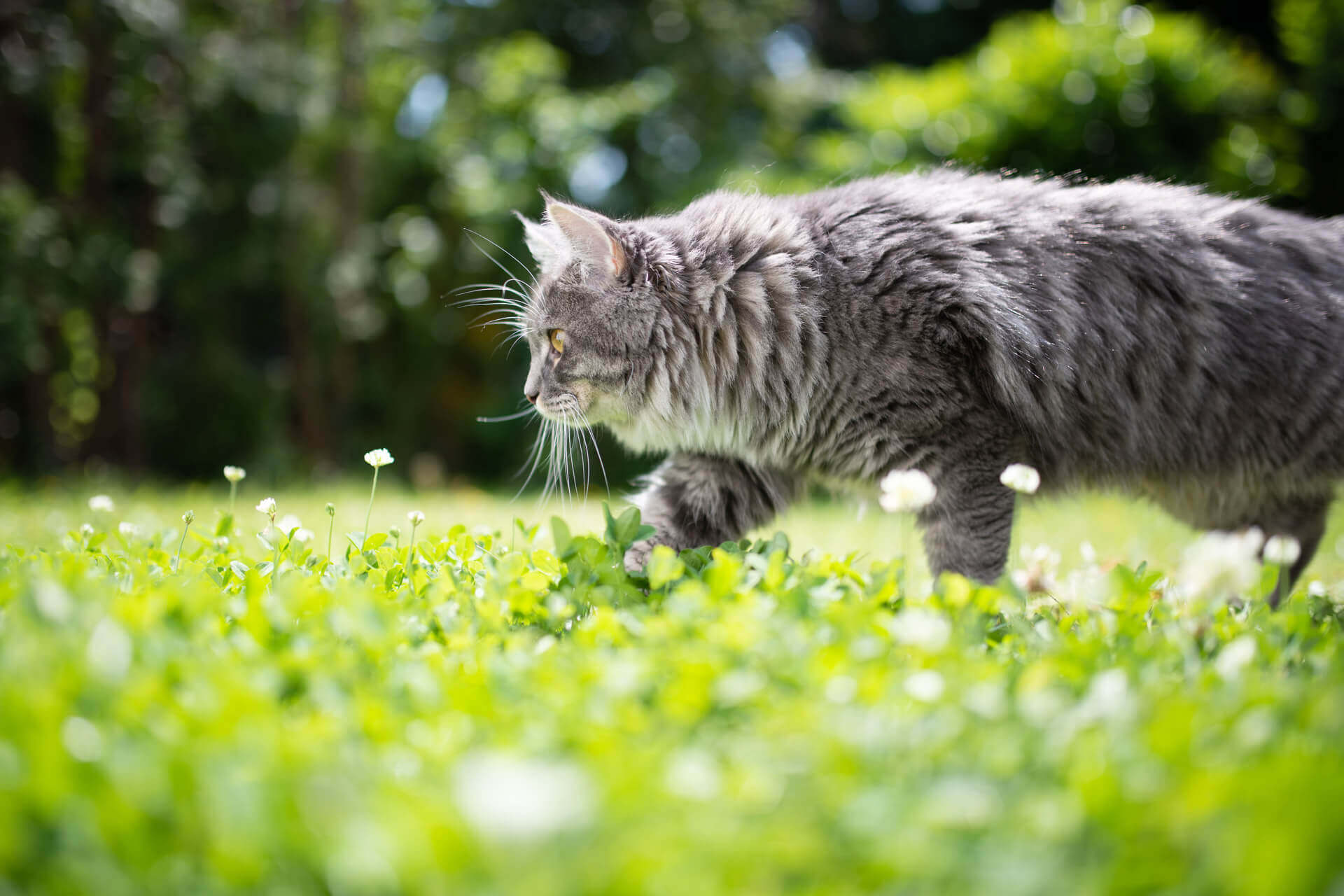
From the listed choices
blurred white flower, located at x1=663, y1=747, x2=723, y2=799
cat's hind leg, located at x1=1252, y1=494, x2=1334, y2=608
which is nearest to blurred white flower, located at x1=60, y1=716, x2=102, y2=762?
blurred white flower, located at x1=663, y1=747, x2=723, y2=799

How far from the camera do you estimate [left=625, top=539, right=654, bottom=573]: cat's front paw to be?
93.6 inches

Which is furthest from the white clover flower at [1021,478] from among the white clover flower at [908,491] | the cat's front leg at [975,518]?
the cat's front leg at [975,518]

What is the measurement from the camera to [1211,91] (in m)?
5.91

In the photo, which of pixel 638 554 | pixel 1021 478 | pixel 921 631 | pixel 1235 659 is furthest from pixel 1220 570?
pixel 638 554

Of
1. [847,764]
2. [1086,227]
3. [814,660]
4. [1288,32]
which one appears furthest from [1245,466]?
[1288,32]

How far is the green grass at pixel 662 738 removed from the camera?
79 cm

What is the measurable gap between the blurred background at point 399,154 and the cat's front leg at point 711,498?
8.47 feet

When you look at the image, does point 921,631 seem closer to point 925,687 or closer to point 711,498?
point 925,687

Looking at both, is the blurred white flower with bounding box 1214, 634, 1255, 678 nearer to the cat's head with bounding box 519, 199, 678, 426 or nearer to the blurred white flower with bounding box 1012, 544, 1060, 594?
the blurred white flower with bounding box 1012, 544, 1060, 594

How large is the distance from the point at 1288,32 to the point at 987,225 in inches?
243

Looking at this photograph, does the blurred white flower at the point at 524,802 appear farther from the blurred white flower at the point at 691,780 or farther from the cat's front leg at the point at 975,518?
the cat's front leg at the point at 975,518

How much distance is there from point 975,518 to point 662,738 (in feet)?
4.38

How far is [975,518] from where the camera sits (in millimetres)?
2195

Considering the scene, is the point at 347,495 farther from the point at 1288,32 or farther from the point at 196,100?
the point at 1288,32
